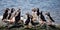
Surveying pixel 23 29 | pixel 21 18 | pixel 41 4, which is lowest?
pixel 23 29

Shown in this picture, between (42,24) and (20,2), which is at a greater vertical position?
(20,2)

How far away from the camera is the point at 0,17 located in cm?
558

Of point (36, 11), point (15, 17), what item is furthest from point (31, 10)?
point (15, 17)

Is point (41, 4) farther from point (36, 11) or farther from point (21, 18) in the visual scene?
point (21, 18)

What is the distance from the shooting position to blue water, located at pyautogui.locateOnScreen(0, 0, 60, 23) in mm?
5656

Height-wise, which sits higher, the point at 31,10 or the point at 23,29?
the point at 31,10

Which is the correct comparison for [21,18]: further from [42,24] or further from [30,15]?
[42,24]

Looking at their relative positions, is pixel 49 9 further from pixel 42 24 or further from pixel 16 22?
pixel 16 22

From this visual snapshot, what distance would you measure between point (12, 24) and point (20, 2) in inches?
30.1

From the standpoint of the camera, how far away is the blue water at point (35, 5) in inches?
223

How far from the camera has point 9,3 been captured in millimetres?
5676

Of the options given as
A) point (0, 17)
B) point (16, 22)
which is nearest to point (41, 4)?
point (16, 22)

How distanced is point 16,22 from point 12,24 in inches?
5.6

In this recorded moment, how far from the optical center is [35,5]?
5.70 m
